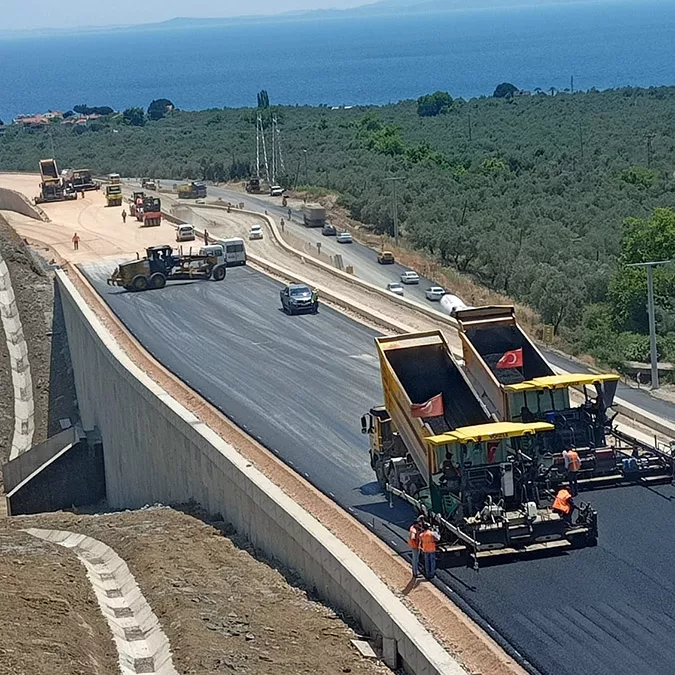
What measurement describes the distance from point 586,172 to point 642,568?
77.3 m

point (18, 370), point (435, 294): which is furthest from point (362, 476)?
point (435, 294)

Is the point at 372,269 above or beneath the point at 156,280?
beneath

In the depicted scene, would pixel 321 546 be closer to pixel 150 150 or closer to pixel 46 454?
pixel 46 454

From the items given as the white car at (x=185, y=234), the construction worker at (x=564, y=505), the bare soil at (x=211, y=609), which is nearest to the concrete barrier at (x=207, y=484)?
the bare soil at (x=211, y=609)

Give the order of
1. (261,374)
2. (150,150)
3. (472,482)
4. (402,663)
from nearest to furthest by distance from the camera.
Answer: (402,663)
(472,482)
(261,374)
(150,150)

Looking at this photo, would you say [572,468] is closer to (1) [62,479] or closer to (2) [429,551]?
(2) [429,551]

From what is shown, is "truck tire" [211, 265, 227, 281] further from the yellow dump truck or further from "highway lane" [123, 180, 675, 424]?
the yellow dump truck

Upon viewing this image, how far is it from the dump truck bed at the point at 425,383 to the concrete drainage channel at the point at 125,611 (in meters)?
5.51

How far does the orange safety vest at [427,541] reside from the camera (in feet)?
60.6

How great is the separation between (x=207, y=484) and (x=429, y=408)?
7.78 m

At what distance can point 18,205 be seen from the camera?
90.2m

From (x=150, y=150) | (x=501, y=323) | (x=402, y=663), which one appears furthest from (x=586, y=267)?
(x=150, y=150)

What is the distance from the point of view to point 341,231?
80062 millimetres

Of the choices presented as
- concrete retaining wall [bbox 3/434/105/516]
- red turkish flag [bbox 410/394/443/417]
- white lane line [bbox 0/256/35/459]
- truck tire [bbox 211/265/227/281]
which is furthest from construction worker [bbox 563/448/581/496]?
truck tire [bbox 211/265/227/281]
